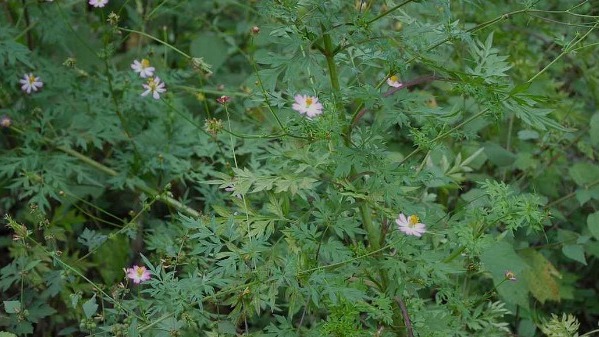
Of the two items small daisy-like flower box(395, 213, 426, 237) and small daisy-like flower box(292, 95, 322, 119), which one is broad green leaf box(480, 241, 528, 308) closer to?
small daisy-like flower box(395, 213, 426, 237)

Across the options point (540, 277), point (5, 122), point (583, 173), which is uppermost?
point (5, 122)

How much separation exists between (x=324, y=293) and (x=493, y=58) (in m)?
0.72

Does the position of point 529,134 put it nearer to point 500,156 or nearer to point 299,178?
point 500,156

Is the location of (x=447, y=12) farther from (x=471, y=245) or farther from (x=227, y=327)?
(x=227, y=327)

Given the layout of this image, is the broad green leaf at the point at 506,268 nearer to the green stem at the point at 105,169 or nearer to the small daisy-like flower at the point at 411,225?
the small daisy-like flower at the point at 411,225

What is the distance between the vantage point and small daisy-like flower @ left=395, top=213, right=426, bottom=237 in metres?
1.89

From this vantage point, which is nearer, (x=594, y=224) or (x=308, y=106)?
(x=308, y=106)

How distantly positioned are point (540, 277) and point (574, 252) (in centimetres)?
14

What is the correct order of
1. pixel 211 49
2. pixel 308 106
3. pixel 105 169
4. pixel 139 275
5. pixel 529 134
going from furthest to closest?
pixel 211 49
pixel 529 134
pixel 105 169
pixel 139 275
pixel 308 106

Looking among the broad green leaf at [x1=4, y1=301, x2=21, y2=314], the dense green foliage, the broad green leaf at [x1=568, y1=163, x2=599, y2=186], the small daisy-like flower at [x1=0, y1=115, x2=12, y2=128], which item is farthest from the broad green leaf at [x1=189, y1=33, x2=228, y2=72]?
the broad green leaf at [x1=4, y1=301, x2=21, y2=314]

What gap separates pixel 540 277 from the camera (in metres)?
2.73

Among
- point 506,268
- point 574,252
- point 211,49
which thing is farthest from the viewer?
point 211,49

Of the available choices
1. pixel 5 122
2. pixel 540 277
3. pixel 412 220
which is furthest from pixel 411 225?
pixel 5 122

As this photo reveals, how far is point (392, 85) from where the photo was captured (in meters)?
2.05
